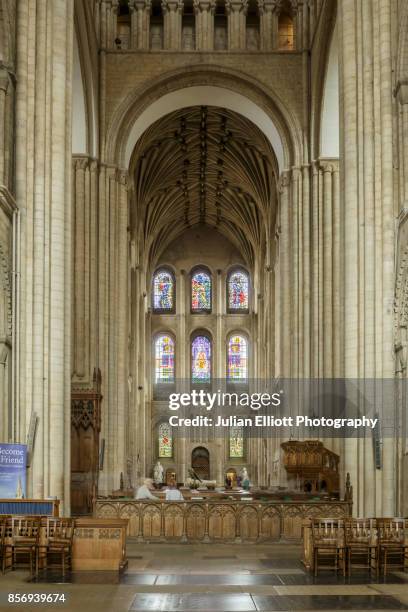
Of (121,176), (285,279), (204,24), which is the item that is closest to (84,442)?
(121,176)

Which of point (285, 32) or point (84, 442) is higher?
point (285, 32)

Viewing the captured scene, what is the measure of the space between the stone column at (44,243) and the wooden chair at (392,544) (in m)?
7.44

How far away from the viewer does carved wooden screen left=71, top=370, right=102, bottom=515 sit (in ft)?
92.0

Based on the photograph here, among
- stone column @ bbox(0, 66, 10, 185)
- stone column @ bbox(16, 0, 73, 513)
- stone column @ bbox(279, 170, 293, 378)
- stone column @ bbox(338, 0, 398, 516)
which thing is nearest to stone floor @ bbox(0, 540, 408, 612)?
stone column @ bbox(338, 0, 398, 516)

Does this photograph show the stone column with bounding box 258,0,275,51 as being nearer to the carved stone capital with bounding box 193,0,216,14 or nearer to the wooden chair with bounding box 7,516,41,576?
the carved stone capital with bounding box 193,0,216,14

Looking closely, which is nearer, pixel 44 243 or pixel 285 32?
pixel 44 243

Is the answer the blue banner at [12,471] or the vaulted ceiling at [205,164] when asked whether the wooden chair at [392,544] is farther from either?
the vaulted ceiling at [205,164]

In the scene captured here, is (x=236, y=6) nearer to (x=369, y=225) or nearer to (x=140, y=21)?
(x=140, y=21)

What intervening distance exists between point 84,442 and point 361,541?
603 inches

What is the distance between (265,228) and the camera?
1826 inches

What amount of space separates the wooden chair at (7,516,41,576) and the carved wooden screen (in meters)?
13.3

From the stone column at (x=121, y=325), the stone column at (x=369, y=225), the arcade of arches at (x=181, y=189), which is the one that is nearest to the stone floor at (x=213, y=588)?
the stone column at (x=369, y=225)

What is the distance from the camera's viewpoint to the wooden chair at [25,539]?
45.4ft

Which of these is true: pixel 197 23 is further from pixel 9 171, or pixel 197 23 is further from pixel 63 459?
pixel 63 459
